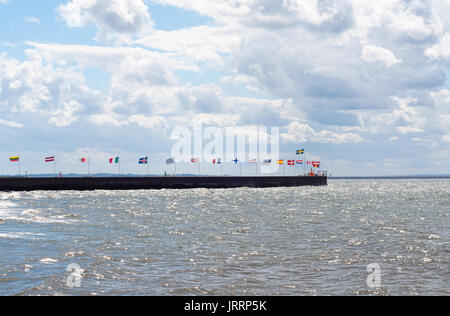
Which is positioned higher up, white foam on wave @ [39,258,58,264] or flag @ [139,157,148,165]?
flag @ [139,157,148,165]

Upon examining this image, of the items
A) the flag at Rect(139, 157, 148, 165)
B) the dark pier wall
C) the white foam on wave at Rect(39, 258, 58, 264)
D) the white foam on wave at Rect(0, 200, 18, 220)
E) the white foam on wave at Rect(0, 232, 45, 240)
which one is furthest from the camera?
the flag at Rect(139, 157, 148, 165)

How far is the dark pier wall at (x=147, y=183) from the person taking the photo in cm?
11488

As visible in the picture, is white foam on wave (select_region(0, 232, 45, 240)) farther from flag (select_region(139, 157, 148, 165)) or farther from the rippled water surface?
flag (select_region(139, 157, 148, 165))

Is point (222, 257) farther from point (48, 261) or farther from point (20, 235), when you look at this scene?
point (20, 235)

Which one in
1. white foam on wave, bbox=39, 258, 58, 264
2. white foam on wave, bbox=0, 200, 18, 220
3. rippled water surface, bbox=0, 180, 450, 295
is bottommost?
rippled water surface, bbox=0, 180, 450, 295

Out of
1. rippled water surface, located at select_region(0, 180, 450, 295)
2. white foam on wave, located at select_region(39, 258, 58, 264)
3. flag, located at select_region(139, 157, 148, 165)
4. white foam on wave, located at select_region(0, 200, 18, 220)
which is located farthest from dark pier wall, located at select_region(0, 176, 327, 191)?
white foam on wave, located at select_region(39, 258, 58, 264)

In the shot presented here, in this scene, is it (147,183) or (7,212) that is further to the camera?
(147,183)

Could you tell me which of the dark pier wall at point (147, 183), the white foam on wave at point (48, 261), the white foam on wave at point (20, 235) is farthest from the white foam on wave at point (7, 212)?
the dark pier wall at point (147, 183)

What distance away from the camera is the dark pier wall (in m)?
115

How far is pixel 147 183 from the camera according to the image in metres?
133

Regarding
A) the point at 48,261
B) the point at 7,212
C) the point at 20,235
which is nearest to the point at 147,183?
the point at 7,212
